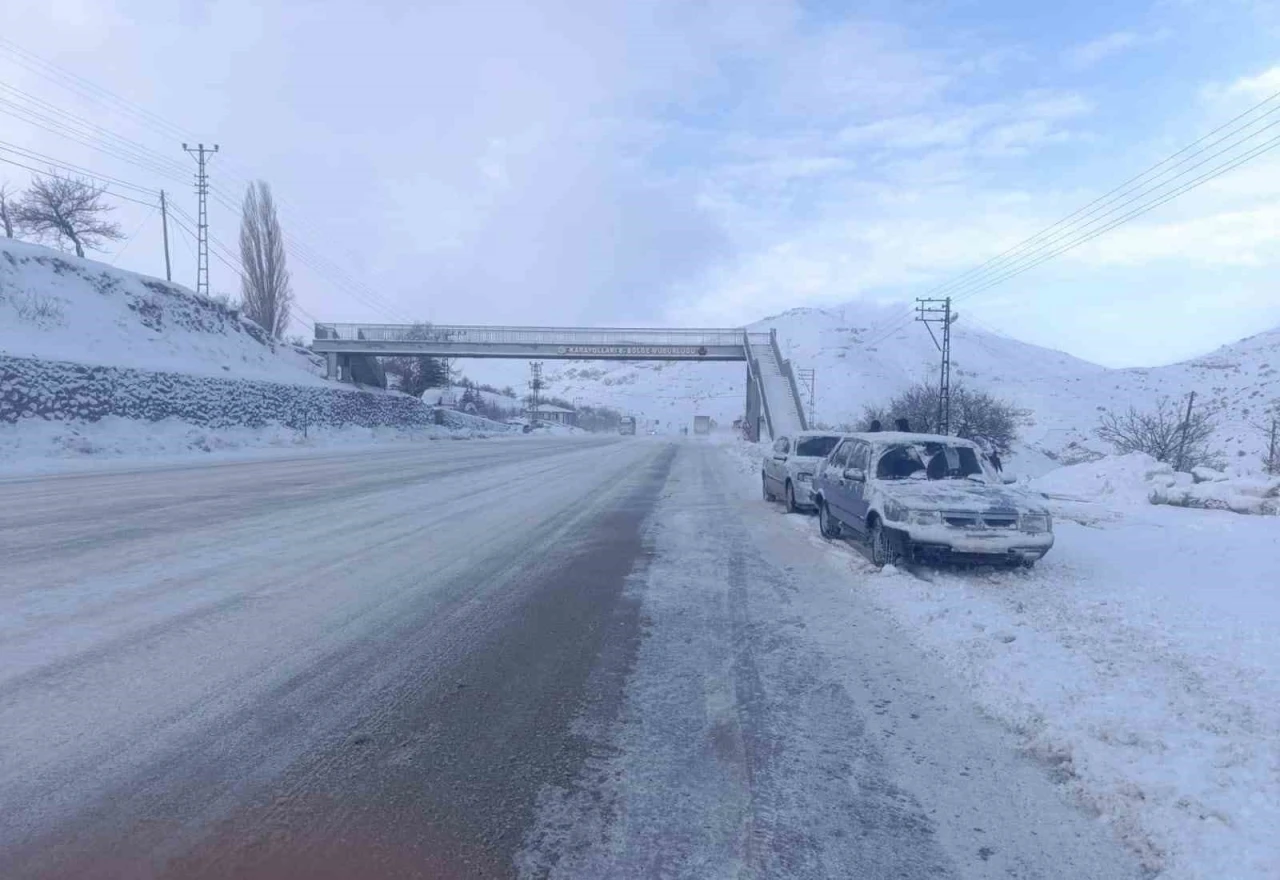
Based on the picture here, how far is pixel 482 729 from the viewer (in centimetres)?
502

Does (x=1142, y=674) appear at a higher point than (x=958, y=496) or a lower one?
lower

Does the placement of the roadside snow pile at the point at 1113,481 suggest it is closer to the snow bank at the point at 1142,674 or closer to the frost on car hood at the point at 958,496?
the snow bank at the point at 1142,674

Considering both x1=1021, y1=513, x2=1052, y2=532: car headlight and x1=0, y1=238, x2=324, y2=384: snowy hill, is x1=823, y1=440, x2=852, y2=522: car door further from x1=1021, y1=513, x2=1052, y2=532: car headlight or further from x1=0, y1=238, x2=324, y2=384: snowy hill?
x1=0, y1=238, x2=324, y2=384: snowy hill

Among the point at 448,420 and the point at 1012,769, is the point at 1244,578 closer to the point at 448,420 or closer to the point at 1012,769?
the point at 1012,769

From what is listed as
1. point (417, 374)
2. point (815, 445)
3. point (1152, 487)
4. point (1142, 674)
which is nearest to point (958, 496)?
point (1142, 674)

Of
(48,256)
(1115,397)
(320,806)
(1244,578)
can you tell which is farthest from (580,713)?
(1115,397)

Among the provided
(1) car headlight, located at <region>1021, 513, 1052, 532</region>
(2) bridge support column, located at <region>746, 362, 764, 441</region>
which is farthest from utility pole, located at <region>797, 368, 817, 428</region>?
(1) car headlight, located at <region>1021, 513, 1052, 532</region>

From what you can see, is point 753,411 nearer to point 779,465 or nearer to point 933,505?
point 779,465

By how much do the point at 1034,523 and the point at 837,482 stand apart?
3347mm

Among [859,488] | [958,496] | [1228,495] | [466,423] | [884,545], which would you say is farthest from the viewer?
[466,423]

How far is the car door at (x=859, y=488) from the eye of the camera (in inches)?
433

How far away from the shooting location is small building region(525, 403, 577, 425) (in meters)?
113

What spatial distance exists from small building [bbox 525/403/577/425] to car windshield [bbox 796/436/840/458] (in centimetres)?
8963

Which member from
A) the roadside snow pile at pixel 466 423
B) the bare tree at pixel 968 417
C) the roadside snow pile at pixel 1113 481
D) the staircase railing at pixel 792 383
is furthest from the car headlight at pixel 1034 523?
the roadside snow pile at pixel 466 423
